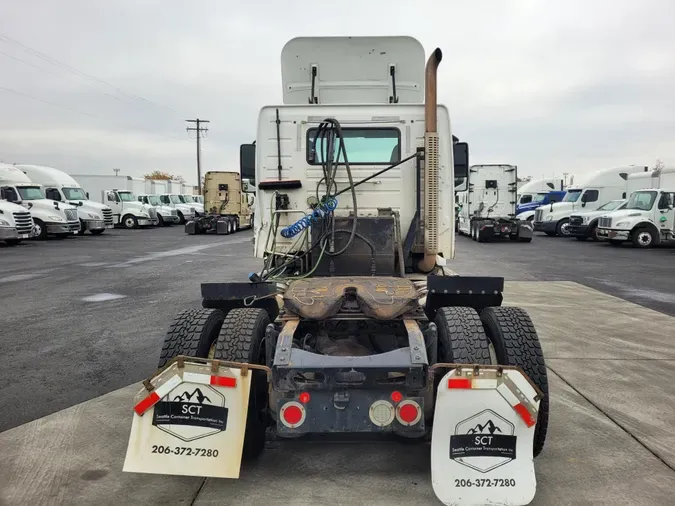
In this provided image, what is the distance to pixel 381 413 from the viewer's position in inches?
117

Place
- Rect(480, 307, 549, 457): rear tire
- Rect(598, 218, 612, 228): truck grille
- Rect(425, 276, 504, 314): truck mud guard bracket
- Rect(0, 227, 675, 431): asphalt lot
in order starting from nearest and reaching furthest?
1. Rect(480, 307, 549, 457): rear tire
2. Rect(425, 276, 504, 314): truck mud guard bracket
3. Rect(0, 227, 675, 431): asphalt lot
4. Rect(598, 218, 612, 228): truck grille

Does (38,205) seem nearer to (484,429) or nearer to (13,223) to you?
(13,223)

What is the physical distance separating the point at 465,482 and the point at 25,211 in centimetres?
2183

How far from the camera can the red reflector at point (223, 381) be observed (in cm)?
294

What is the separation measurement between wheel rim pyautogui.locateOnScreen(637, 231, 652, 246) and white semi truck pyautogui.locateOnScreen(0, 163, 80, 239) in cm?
2274

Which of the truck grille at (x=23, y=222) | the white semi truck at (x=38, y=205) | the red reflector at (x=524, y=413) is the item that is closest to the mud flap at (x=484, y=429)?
the red reflector at (x=524, y=413)

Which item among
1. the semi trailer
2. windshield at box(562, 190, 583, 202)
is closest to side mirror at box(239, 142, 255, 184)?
the semi trailer

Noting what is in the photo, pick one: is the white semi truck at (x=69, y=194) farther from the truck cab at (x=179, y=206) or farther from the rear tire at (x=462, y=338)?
the rear tire at (x=462, y=338)

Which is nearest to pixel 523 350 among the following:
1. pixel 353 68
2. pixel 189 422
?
pixel 189 422

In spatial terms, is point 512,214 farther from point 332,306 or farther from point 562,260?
point 332,306

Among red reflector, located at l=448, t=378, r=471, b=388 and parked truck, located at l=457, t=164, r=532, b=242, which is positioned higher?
parked truck, located at l=457, t=164, r=532, b=242

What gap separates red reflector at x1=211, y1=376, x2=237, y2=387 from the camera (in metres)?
2.94

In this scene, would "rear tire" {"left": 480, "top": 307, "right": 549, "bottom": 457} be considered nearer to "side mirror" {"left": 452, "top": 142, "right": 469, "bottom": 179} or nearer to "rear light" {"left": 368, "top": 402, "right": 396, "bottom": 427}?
"rear light" {"left": 368, "top": 402, "right": 396, "bottom": 427}

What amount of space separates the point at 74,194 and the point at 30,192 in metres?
3.15
